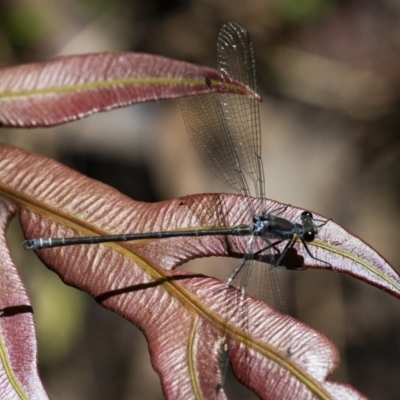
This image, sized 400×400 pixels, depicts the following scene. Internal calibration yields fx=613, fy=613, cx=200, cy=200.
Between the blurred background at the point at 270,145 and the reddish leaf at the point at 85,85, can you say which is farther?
the blurred background at the point at 270,145

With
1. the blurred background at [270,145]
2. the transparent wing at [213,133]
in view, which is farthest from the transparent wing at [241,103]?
the blurred background at [270,145]

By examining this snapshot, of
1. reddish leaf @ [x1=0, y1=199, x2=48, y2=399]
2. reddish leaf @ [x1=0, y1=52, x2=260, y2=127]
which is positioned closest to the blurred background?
reddish leaf @ [x1=0, y1=52, x2=260, y2=127]

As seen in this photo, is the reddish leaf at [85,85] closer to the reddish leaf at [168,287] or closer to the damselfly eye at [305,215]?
the reddish leaf at [168,287]

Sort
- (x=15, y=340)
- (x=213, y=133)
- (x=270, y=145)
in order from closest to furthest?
(x=15, y=340) < (x=213, y=133) < (x=270, y=145)

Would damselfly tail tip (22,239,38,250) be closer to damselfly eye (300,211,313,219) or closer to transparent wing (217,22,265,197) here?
damselfly eye (300,211,313,219)

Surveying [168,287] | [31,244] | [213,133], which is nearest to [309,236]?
[168,287]

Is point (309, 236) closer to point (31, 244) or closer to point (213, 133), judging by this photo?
point (31, 244)
